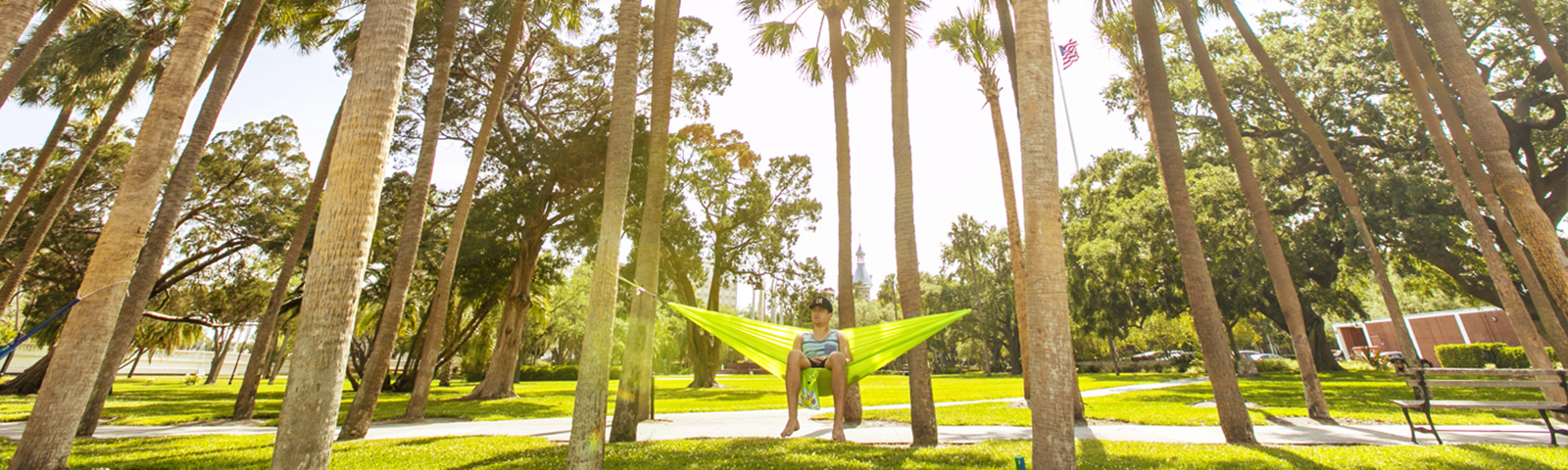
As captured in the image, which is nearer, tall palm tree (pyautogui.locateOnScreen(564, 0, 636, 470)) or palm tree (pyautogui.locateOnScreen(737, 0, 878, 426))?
tall palm tree (pyautogui.locateOnScreen(564, 0, 636, 470))

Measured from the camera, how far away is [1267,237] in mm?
9125

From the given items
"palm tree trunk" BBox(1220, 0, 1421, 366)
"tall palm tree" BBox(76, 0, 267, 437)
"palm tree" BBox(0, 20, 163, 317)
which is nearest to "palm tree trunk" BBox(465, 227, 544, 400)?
"palm tree" BBox(0, 20, 163, 317)

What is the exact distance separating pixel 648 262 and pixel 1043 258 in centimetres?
434

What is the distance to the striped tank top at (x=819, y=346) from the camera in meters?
6.45

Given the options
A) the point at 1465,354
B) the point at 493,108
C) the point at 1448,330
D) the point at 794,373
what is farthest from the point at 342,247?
the point at 1448,330

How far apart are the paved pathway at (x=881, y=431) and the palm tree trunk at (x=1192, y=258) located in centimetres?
54

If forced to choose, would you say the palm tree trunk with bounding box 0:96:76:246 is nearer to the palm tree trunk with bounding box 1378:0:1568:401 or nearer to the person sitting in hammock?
the person sitting in hammock

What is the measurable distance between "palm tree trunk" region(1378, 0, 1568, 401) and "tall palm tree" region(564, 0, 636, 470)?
10.7 meters

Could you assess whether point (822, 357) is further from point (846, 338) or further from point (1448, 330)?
point (1448, 330)

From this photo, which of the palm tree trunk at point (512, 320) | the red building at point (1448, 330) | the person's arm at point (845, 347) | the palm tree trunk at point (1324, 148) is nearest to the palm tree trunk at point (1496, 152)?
the palm tree trunk at point (1324, 148)

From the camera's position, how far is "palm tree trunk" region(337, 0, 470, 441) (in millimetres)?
8195

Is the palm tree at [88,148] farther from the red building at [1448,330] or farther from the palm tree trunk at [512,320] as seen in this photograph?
the red building at [1448,330]

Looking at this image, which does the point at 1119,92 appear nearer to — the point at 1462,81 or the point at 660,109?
the point at 1462,81

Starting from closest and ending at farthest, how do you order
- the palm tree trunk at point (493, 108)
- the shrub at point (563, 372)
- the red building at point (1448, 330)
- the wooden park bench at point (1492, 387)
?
the wooden park bench at point (1492, 387) → the palm tree trunk at point (493, 108) → the shrub at point (563, 372) → the red building at point (1448, 330)
